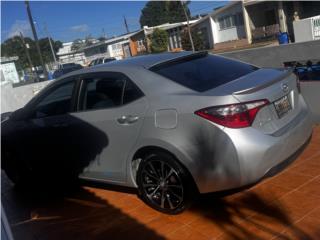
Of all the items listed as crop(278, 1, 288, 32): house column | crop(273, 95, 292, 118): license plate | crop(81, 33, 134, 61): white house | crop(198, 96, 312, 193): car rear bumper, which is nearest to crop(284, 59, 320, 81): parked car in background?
crop(273, 95, 292, 118): license plate

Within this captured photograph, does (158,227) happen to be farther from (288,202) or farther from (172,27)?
(172,27)

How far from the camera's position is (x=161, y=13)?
104 meters

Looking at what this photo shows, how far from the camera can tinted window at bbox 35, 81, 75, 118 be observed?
5094 mm

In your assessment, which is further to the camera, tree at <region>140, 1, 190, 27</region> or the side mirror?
tree at <region>140, 1, 190, 27</region>

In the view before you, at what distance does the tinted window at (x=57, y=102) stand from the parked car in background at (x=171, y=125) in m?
0.01

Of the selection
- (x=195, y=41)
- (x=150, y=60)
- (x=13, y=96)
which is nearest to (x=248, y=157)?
(x=150, y=60)

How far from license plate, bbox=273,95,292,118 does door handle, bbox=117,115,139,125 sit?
134 cm

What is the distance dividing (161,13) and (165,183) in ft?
338

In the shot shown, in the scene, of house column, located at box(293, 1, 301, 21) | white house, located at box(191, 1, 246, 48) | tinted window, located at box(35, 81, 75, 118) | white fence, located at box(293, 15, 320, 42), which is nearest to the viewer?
tinted window, located at box(35, 81, 75, 118)

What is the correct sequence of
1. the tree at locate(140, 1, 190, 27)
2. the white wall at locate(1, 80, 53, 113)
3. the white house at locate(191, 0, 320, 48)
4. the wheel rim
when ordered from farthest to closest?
the tree at locate(140, 1, 190, 27) < the white house at locate(191, 0, 320, 48) < the white wall at locate(1, 80, 53, 113) < the wheel rim

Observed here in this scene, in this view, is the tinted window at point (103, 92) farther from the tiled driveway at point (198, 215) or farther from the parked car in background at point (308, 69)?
the parked car in background at point (308, 69)

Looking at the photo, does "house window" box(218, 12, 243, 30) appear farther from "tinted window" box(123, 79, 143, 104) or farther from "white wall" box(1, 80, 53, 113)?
"tinted window" box(123, 79, 143, 104)

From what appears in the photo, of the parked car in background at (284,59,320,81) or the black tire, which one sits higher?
the parked car in background at (284,59,320,81)

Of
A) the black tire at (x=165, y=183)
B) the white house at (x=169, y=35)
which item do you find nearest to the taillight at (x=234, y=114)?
the black tire at (x=165, y=183)
